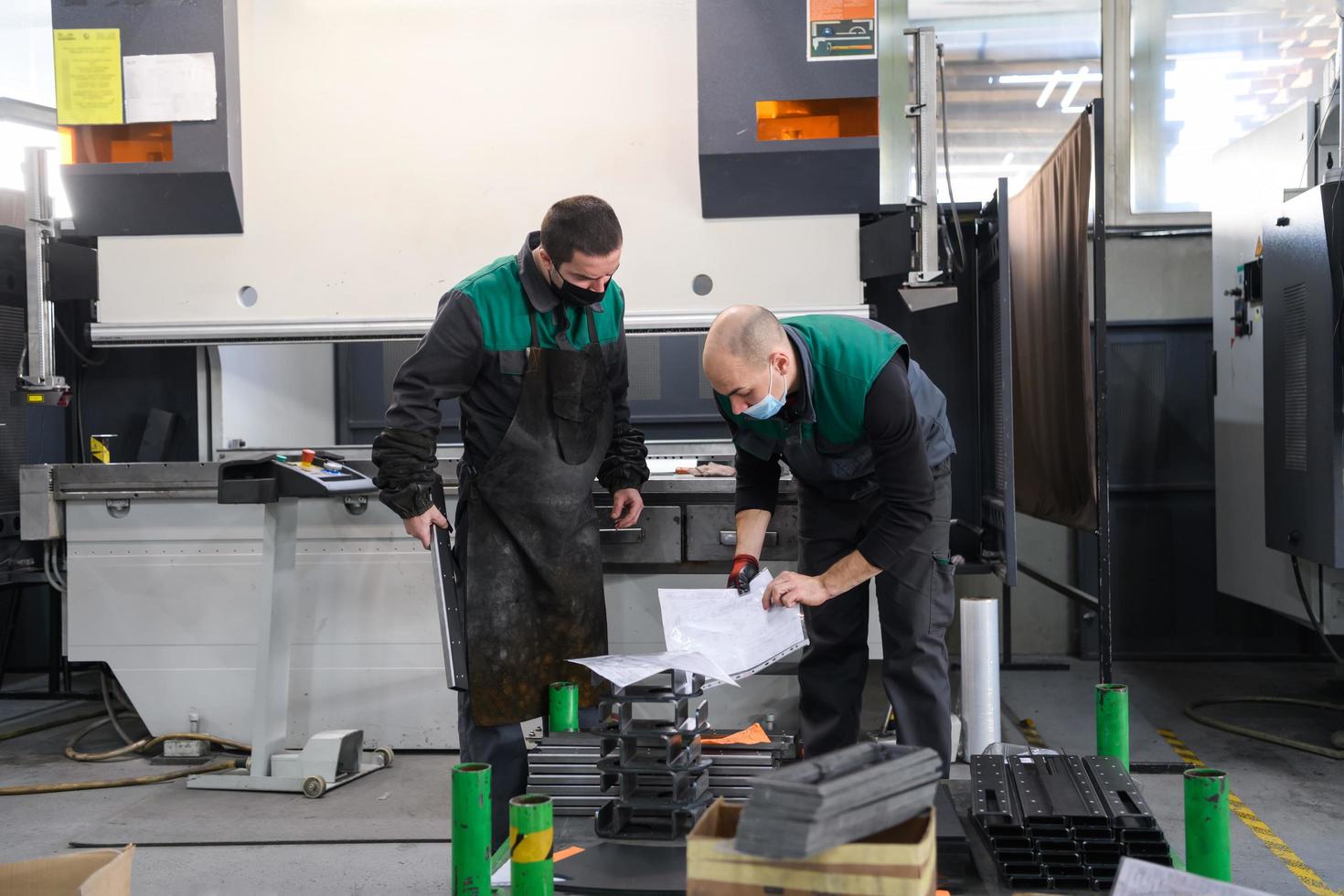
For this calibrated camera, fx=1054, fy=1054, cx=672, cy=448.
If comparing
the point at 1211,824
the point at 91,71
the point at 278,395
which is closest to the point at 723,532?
the point at 278,395

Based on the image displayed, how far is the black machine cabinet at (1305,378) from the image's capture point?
307cm

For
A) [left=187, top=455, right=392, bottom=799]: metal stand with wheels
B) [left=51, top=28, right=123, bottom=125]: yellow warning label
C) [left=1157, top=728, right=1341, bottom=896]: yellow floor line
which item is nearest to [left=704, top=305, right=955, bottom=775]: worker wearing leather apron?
[left=1157, top=728, right=1341, bottom=896]: yellow floor line

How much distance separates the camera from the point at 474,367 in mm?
2324

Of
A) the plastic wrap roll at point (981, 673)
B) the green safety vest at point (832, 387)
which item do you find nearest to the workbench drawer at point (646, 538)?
the plastic wrap roll at point (981, 673)

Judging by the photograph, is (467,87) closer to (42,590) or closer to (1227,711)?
(42,590)

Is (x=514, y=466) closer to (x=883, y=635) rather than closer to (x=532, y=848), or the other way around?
(x=883, y=635)

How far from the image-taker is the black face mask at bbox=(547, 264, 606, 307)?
228cm

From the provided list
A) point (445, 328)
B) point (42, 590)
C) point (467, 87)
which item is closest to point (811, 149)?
point (467, 87)

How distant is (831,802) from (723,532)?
2.14 metres

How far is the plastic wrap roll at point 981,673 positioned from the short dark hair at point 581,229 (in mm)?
1604

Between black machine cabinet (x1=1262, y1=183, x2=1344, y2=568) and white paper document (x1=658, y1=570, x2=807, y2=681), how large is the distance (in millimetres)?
2199

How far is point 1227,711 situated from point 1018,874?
2939 mm

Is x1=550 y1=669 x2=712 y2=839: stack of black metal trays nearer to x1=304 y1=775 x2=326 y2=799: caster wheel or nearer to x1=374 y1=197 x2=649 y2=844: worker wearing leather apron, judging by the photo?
x1=374 y1=197 x2=649 y2=844: worker wearing leather apron

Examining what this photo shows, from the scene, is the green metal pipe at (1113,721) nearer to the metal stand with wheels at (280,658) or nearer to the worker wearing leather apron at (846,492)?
the worker wearing leather apron at (846,492)
